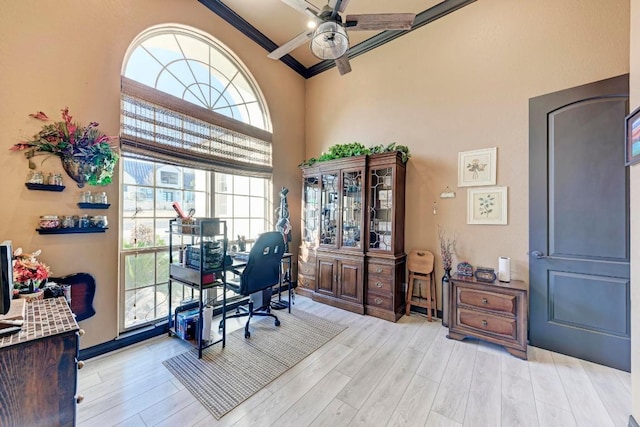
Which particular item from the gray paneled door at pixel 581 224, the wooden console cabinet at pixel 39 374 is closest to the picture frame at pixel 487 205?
the gray paneled door at pixel 581 224

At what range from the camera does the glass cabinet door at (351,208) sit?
3441mm

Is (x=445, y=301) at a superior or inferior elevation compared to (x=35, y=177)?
inferior

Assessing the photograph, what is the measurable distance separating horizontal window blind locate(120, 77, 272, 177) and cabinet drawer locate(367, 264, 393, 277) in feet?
6.97

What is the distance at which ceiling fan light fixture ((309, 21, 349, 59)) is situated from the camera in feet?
6.57

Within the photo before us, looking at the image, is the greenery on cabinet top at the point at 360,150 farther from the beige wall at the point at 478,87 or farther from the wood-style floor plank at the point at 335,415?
the wood-style floor plank at the point at 335,415

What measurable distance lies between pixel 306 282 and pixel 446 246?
6.92ft

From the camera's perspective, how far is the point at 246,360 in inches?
88.4

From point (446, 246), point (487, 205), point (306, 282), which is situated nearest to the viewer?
point (487, 205)

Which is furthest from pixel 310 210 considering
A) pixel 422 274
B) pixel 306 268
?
pixel 422 274

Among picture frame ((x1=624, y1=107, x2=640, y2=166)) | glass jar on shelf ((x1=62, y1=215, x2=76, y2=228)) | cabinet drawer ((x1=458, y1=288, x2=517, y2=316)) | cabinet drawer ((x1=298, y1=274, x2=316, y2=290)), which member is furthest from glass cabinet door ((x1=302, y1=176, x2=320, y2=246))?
picture frame ((x1=624, y1=107, x2=640, y2=166))

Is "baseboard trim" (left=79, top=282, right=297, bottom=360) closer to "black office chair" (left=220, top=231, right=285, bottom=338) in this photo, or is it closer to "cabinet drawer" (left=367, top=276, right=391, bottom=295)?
"black office chair" (left=220, top=231, right=285, bottom=338)

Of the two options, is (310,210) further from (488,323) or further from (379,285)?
(488,323)

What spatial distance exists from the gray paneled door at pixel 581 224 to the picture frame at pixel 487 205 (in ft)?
0.79

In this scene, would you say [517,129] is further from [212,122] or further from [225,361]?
[225,361]
